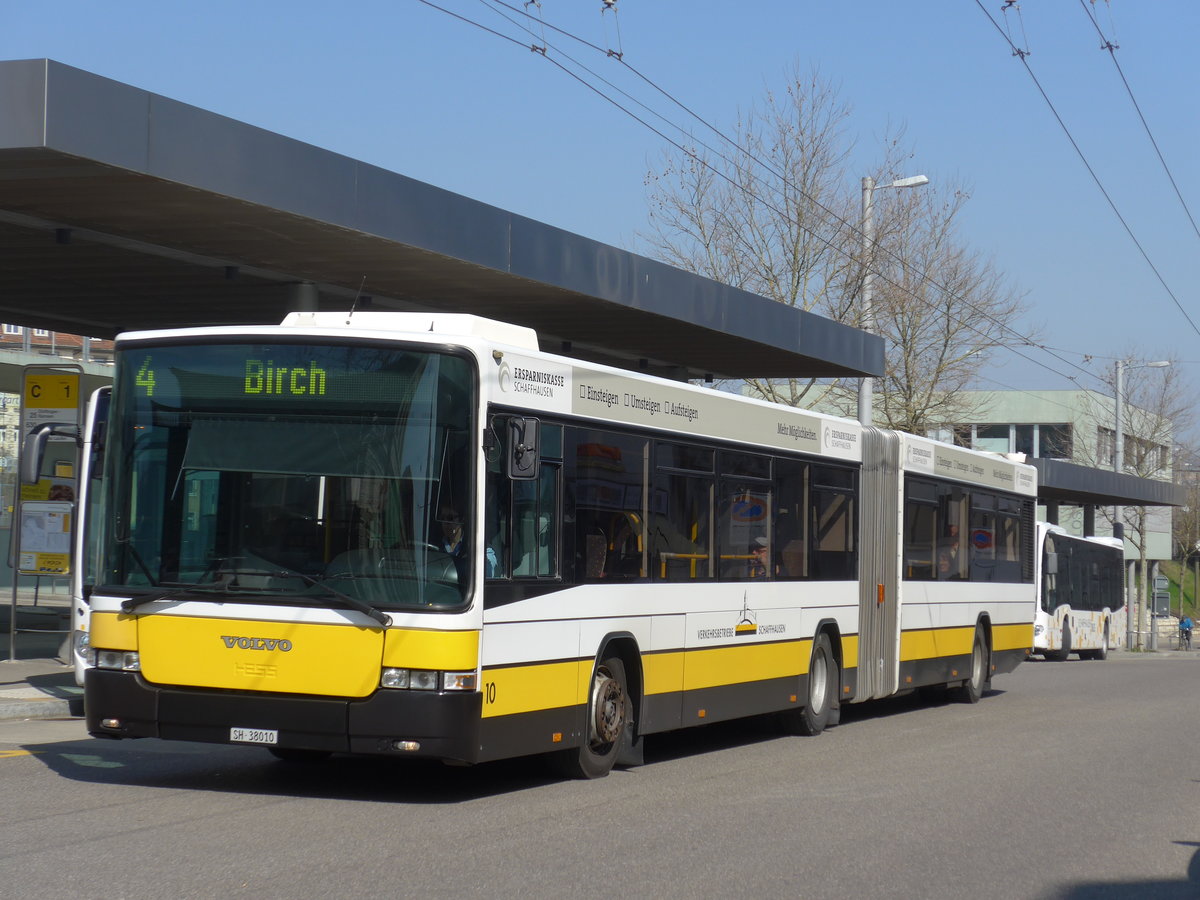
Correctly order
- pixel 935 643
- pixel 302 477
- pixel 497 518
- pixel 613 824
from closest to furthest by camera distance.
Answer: pixel 613 824, pixel 302 477, pixel 497 518, pixel 935 643

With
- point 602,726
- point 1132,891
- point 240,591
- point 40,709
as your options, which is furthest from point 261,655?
point 40,709

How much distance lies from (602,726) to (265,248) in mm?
7095

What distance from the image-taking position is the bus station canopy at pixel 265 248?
12.5 meters

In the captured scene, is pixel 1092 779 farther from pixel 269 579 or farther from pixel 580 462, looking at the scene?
pixel 269 579

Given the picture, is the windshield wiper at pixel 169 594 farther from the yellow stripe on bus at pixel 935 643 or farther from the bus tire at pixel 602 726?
the yellow stripe on bus at pixel 935 643

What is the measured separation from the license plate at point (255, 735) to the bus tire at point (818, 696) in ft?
21.5

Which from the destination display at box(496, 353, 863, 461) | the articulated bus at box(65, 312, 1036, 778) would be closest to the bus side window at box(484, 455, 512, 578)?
the articulated bus at box(65, 312, 1036, 778)

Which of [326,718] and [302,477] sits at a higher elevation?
[302,477]

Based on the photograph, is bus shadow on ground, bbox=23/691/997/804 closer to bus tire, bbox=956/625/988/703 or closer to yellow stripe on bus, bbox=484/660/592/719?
yellow stripe on bus, bbox=484/660/592/719

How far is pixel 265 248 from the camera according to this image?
16031 millimetres

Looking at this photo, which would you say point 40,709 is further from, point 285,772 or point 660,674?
point 660,674

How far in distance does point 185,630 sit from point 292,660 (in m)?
0.72

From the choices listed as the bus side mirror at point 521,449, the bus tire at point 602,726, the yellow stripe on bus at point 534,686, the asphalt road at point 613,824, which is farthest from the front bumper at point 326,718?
the bus tire at point 602,726

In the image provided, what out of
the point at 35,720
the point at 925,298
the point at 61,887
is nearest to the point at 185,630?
the point at 61,887
